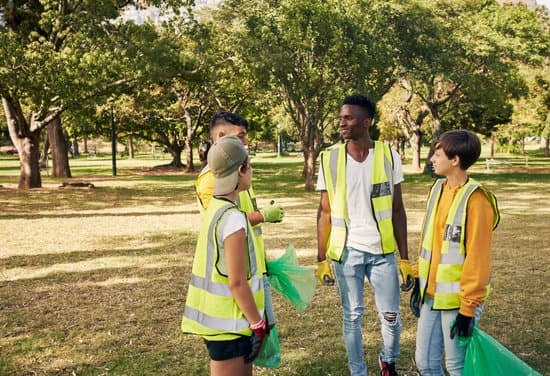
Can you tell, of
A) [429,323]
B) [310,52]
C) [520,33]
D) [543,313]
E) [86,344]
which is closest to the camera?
[429,323]

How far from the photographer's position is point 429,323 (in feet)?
11.0

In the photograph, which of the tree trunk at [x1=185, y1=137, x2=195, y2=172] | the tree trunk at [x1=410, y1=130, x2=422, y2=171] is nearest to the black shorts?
the tree trunk at [x1=410, y1=130, x2=422, y2=171]

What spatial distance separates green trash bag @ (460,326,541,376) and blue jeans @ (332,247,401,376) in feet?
2.85

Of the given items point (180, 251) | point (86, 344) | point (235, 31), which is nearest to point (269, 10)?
point (235, 31)

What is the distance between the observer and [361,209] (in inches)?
156

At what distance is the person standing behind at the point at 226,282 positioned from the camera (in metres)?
2.80

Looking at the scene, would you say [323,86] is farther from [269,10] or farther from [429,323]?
[429,323]

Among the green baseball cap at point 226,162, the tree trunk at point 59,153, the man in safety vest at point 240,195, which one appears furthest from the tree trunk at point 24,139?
the green baseball cap at point 226,162

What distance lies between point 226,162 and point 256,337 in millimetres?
929

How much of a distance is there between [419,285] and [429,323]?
30 cm

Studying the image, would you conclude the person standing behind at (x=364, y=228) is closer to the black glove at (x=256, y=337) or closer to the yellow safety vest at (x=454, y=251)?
the yellow safety vest at (x=454, y=251)

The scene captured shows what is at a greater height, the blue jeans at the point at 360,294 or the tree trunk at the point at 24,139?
the tree trunk at the point at 24,139

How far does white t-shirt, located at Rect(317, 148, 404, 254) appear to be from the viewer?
12.8 feet

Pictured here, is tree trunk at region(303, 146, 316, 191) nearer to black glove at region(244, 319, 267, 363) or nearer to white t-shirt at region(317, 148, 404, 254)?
white t-shirt at region(317, 148, 404, 254)
